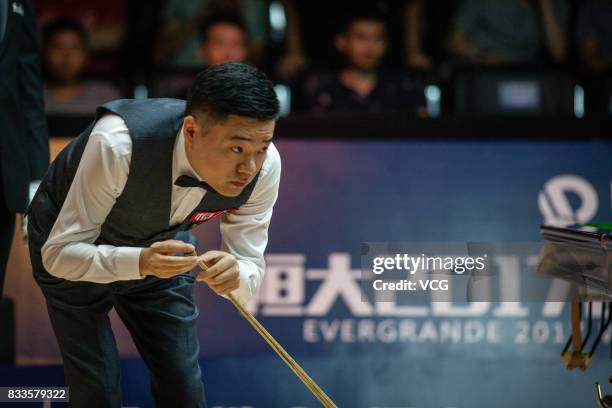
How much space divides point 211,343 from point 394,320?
0.78 meters

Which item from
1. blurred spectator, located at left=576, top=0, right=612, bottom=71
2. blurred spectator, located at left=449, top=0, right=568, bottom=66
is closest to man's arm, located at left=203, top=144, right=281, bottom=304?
blurred spectator, located at left=449, top=0, right=568, bottom=66

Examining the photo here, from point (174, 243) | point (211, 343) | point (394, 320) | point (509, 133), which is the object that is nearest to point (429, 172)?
point (509, 133)

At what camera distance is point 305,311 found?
3.56m

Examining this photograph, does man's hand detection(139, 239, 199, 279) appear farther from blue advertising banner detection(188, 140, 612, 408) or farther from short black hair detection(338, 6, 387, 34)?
short black hair detection(338, 6, 387, 34)

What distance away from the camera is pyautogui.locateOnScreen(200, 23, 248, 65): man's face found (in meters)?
4.72

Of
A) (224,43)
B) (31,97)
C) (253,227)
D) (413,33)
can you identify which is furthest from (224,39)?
(253,227)

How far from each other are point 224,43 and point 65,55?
895 mm

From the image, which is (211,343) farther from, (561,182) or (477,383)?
(561,182)

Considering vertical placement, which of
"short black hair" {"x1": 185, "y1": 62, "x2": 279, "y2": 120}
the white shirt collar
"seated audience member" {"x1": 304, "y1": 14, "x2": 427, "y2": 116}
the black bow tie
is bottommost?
the black bow tie

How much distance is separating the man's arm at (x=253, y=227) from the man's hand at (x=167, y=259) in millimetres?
342

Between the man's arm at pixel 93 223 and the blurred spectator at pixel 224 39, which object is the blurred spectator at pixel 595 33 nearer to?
the blurred spectator at pixel 224 39

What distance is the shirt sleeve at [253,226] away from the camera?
2.36 metres

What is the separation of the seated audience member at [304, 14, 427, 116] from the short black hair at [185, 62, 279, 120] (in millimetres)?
2487

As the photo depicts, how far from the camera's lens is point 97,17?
5359 millimetres
